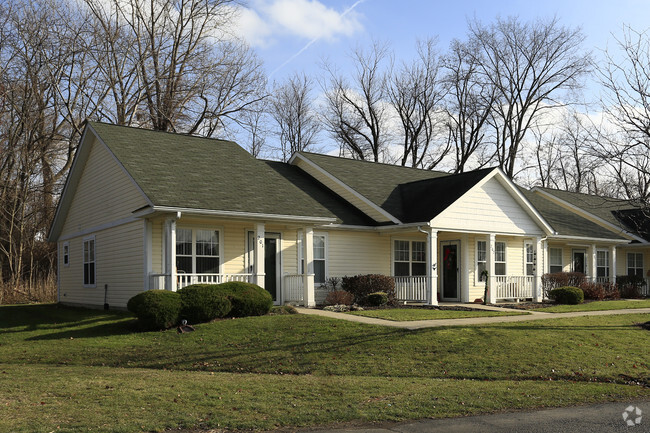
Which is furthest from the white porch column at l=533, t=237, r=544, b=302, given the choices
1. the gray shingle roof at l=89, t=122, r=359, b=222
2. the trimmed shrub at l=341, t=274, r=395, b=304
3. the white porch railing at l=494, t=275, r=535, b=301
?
the gray shingle roof at l=89, t=122, r=359, b=222

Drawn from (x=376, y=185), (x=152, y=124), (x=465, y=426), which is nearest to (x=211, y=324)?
(x=465, y=426)

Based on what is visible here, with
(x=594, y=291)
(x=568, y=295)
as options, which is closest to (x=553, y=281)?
(x=594, y=291)

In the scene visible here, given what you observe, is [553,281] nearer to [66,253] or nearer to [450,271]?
[450,271]

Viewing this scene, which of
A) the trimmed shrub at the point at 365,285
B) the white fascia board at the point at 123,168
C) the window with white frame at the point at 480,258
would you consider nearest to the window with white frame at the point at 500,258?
the window with white frame at the point at 480,258

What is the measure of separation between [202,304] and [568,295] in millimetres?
15248

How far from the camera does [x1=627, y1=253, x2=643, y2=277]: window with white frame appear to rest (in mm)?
34625

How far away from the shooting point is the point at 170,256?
17781mm

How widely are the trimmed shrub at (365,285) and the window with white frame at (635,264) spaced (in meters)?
18.5

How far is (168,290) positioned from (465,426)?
11.0 metres

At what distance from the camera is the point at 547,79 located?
4819 cm

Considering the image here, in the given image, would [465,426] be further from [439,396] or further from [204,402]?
[204,402]

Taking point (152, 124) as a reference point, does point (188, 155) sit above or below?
below

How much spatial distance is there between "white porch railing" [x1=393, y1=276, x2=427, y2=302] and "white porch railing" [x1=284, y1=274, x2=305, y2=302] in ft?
13.6

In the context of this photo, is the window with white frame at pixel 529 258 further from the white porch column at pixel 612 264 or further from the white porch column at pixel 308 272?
the white porch column at pixel 308 272
